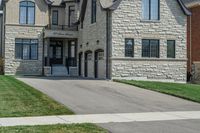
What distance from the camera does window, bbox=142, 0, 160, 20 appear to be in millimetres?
33031

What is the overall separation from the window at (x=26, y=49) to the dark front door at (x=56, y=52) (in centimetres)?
246

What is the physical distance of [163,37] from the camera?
33.2m

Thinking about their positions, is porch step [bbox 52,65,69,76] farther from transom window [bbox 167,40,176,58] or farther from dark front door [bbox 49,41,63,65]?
transom window [bbox 167,40,176,58]

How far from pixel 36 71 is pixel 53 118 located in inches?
1176

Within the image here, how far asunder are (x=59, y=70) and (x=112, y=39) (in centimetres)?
1314

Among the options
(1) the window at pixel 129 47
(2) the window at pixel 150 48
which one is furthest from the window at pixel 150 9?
(1) the window at pixel 129 47

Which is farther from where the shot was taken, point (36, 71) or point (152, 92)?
point (36, 71)

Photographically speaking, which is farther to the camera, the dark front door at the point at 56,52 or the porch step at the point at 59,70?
the dark front door at the point at 56,52

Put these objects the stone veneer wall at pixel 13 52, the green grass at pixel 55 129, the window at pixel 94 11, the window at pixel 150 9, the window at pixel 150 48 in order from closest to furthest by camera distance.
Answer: the green grass at pixel 55 129 → the window at pixel 150 48 → the window at pixel 150 9 → the window at pixel 94 11 → the stone veneer wall at pixel 13 52

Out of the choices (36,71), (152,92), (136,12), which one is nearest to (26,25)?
(36,71)

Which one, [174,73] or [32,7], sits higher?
[32,7]

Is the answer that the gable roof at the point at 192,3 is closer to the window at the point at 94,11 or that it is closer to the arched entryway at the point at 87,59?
the window at the point at 94,11

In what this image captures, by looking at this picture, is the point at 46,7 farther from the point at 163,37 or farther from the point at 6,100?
the point at 6,100

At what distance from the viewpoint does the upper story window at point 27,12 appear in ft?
140
